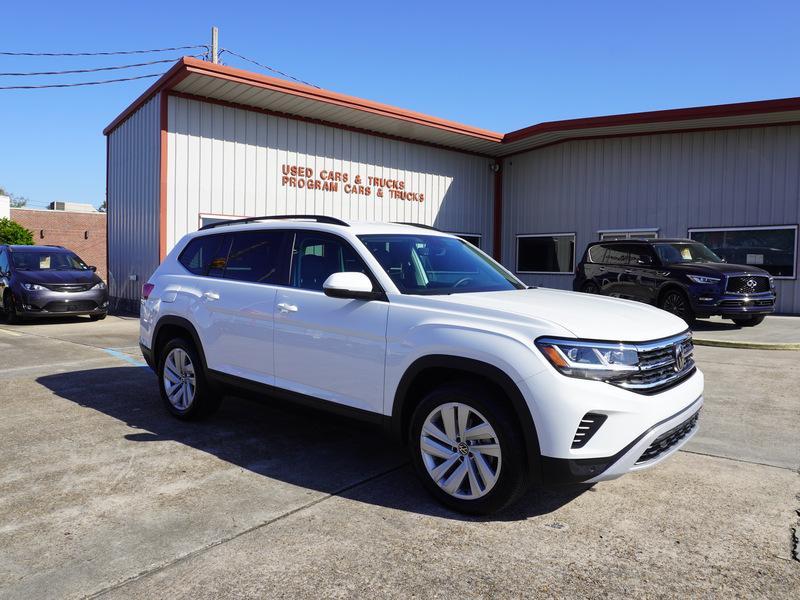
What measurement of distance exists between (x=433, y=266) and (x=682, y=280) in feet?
28.6

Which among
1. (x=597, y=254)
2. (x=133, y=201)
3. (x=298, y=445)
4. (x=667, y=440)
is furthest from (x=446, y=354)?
(x=133, y=201)

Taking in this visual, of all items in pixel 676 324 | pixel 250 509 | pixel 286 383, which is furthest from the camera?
pixel 286 383

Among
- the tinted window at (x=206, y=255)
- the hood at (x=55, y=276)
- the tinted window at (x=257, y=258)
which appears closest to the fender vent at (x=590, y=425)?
the tinted window at (x=257, y=258)

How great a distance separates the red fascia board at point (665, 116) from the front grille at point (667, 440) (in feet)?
46.4

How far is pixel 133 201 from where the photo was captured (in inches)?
627

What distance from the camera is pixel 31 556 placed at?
3.07 metres

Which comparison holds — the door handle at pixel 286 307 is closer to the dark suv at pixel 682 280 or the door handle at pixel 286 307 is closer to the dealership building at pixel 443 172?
the dark suv at pixel 682 280

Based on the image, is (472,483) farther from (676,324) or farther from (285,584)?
(676,324)

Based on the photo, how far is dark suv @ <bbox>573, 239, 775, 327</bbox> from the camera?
11367mm

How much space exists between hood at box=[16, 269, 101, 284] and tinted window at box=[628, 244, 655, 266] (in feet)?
37.2

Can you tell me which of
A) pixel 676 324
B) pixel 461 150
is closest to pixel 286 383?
pixel 676 324

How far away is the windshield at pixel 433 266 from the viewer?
4.19 meters

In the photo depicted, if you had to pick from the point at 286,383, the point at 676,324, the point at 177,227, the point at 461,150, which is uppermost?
the point at 461,150

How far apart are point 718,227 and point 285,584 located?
56.4 feet
